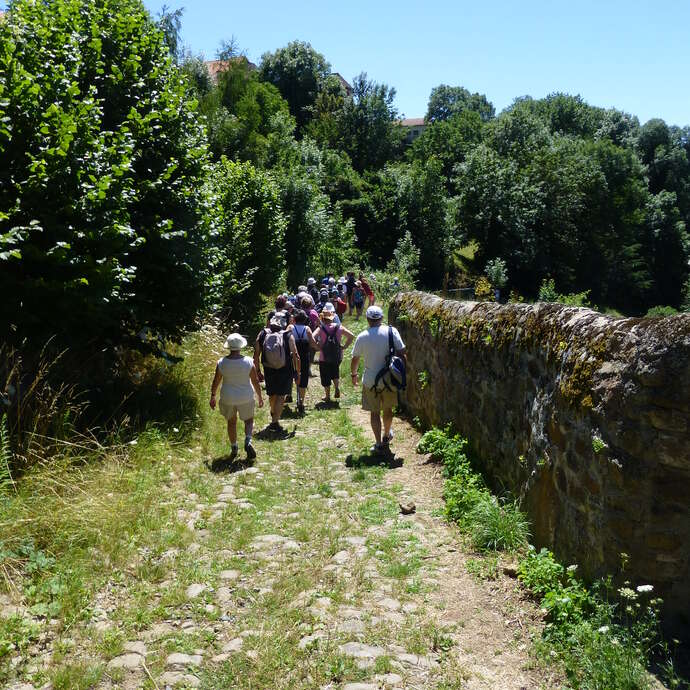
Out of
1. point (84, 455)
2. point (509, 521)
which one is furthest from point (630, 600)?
point (84, 455)

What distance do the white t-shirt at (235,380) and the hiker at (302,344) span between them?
2673 mm

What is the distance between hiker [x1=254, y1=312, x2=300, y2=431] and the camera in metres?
9.41

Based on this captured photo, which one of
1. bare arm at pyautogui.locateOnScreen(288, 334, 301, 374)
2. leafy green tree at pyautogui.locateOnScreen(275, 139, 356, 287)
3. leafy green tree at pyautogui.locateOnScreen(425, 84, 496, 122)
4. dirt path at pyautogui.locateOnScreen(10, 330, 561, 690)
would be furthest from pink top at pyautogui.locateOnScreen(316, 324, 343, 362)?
leafy green tree at pyautogui.locateOnScreen(425, 84, 496, 122)

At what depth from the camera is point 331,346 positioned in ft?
36.7

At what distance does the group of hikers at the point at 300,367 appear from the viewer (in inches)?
312

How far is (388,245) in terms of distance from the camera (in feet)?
139

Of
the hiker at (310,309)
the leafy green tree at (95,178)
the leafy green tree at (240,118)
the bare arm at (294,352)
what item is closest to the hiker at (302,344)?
the hiker at (310,309)

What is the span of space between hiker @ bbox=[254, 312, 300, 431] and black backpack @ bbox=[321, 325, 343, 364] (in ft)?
4.70

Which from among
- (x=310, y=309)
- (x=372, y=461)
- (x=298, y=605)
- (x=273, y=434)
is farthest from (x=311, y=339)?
(x=298, y=605)

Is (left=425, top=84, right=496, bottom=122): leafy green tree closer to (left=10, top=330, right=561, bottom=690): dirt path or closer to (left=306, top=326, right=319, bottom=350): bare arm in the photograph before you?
(left=306, top=326, right=319, bottom=350): bare arm

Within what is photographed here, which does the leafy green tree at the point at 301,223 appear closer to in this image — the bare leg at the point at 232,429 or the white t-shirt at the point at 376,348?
the white t-shirt at the point at 376,348

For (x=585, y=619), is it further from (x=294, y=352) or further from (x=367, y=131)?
(x=367, y=131)

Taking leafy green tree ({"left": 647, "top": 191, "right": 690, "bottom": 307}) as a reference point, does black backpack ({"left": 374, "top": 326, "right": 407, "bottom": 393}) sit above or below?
below

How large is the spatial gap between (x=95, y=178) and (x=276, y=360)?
381 cm
